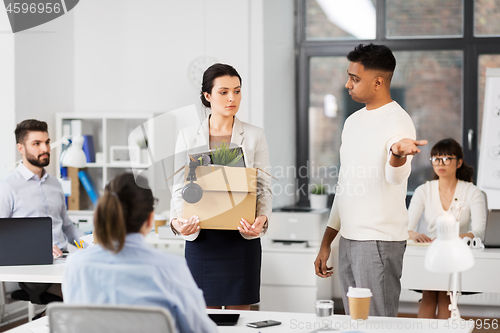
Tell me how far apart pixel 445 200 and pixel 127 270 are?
2.75 meters

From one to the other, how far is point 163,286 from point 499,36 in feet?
14.9

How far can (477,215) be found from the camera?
3436mm

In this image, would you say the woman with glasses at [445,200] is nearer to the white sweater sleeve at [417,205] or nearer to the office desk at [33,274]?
the white sweater sleeve at [417,205]

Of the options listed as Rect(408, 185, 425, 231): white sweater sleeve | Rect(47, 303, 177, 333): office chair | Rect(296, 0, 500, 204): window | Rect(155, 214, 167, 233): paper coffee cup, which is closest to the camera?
Rect(47, 303, 177, 333): office chair

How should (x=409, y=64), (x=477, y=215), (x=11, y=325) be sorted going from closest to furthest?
1. (x=477, y=215)
2. (x=11, y=325)
3. (x=409, y=64)

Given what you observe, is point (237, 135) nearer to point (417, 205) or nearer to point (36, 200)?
point (36, 200)

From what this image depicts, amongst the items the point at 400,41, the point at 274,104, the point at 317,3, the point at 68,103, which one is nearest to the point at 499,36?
the point at 400,41

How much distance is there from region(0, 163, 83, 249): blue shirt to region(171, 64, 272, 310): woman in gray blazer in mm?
1306

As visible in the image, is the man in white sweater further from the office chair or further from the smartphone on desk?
the office chair

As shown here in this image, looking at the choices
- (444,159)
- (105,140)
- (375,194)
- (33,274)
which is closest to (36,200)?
(33,274)

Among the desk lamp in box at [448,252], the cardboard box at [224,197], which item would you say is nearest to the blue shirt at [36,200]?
the cardboard box at [224,197]

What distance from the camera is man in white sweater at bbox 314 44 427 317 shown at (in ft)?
6.58

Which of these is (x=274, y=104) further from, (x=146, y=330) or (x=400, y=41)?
(x=146, y=330)

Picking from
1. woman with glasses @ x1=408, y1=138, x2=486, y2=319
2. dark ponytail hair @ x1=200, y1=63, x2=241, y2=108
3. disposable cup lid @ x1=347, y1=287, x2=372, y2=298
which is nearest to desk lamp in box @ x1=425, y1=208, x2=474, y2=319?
disposable cup lid @ x1=347, y1=287, x2=372, y2=298
